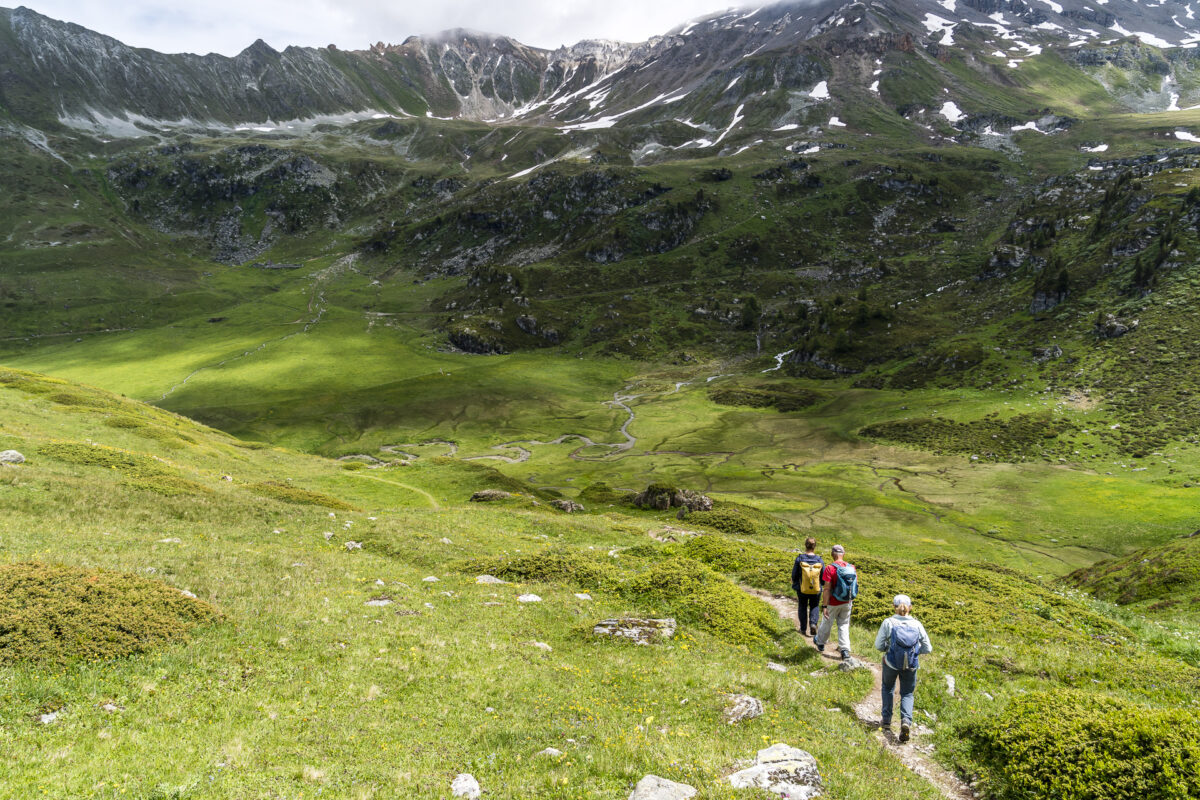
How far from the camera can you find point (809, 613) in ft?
72.0

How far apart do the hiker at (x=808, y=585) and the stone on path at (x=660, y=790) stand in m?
11.0

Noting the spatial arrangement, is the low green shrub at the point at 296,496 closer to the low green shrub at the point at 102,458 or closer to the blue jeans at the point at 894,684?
the low green shrub at the point at 102,458

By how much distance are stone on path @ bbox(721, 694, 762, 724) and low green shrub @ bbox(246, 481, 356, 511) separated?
3591cm

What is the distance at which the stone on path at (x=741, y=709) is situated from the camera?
14.7 meters

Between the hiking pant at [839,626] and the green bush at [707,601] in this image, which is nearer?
the hiking pant at [839,626]

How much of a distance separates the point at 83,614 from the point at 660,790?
15825 millimetres

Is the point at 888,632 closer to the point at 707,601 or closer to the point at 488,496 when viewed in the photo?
the point at 707,601

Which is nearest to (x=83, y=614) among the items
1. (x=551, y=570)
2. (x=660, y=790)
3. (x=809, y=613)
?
(x=660, y=790)

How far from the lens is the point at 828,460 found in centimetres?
11694

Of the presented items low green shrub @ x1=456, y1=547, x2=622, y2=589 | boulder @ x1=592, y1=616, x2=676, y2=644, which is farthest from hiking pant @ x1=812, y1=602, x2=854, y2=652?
low green shrub @ x1=456, y1=547, x2=622, y2=589

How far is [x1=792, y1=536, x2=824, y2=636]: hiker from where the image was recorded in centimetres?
2061

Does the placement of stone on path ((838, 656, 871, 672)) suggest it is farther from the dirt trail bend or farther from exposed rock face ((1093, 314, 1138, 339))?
exposed rock face ((1093, 314, 1138, 339))

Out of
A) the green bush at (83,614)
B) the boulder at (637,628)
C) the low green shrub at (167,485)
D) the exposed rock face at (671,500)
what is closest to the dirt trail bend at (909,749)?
the boulder at (637,628)

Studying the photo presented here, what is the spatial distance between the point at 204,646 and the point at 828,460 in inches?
4684
